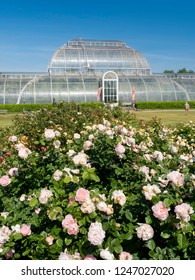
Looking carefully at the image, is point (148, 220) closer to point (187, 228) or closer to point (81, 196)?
point (187, 228)

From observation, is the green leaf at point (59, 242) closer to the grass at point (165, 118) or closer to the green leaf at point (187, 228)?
the green leaf at point (187, 228)

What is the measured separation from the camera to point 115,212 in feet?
10.5

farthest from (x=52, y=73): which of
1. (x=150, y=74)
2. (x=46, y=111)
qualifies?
(x=46, y=111)

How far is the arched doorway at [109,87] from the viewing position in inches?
1505

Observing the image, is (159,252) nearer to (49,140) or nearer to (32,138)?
(49,140)

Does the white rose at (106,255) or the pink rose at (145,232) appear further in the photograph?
the pink rose at (145,232)

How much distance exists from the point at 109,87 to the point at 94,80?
1801 millimetres

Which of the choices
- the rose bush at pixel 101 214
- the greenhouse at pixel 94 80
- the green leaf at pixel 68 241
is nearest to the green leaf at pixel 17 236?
the rose bush at pixel 101 214

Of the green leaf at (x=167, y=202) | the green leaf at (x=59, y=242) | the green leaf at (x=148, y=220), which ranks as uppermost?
the green leaf at (x=167, y=202)

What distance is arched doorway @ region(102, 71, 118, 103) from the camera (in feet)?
125

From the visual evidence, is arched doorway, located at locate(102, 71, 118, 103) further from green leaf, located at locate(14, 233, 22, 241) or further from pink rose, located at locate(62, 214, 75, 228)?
pink rose, located at locate(62, 214, 75, 228)

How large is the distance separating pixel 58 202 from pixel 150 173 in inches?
49.5

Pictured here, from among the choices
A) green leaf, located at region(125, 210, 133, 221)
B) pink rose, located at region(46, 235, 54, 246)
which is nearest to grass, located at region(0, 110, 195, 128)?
green leaf, located at region(125, 210, 133, 221)

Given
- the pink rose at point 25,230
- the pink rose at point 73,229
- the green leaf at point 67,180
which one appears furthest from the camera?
the green leaf at point 67,180
